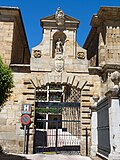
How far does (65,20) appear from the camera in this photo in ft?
41.3

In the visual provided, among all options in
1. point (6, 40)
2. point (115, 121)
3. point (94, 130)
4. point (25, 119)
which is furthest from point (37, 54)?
point (115, 121)

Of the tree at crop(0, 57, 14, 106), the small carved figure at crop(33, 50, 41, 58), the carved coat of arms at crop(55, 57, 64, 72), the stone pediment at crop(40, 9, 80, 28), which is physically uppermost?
the stone pediment at crop(40, 9, 80, 28)

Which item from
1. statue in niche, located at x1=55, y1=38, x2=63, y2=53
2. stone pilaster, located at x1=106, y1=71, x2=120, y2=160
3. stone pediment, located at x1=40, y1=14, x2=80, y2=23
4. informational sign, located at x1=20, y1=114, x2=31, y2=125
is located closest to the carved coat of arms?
statue in niche, located at x1=55, y1=38, x2=63, y2=53

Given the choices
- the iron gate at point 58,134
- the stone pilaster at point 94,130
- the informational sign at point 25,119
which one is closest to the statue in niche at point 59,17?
the iron gate at point 58,134

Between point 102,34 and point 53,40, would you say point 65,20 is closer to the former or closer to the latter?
point 53,40

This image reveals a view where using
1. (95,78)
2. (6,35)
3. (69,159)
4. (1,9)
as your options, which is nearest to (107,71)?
(95,78)

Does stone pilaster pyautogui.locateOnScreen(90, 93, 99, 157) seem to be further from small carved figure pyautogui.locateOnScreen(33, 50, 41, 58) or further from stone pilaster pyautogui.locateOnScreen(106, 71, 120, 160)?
small carved figure pyautogui.locateOnScreen(33, 50, 41, 58)

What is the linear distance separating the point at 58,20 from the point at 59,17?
0.17 metres

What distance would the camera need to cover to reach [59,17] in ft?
40.6

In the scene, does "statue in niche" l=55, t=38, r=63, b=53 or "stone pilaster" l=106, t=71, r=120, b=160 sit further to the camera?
"statue in niche" l=55, t=38, r=63, b=53

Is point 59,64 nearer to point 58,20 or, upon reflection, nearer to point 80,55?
point 80,55

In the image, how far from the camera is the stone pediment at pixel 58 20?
12.4 m

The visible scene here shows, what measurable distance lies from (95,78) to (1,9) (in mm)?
6412

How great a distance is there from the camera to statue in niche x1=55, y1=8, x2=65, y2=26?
40.6 feet
